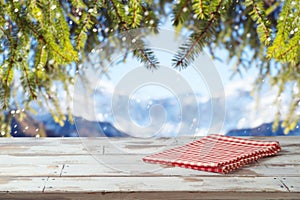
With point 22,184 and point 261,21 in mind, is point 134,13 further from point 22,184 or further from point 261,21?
point 22,184

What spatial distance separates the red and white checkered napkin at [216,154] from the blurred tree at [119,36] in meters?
0.24

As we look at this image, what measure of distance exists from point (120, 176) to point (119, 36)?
64cm

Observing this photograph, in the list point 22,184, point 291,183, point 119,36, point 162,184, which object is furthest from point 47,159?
point 291,183

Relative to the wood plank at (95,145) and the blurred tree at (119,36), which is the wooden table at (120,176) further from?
the blurred tree at (119,36)

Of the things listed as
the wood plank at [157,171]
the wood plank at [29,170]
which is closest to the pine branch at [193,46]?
the wood plank at [157,171]

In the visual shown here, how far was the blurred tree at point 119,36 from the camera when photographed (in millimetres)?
1827

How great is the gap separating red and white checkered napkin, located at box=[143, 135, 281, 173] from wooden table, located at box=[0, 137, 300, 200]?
3 cm

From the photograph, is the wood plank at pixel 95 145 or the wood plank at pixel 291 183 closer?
the wood plank at pixel 291 183

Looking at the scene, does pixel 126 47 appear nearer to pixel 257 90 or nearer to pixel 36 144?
pixel 36 144

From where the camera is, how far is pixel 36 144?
1.83 metres

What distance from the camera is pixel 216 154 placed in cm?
161

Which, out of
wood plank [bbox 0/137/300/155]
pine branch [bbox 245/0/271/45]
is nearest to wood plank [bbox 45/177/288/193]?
wood plank [bbox 0/137/300/155]

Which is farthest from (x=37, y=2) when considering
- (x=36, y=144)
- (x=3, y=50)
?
(x=36, y=144)

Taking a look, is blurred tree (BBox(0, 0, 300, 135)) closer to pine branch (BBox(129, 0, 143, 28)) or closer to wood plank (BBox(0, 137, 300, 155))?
pine branch (BBox(129, 0, 143, 28))
